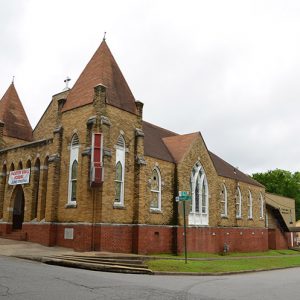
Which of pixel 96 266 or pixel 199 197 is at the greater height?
pixel 199 197

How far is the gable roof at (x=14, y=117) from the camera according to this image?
3077 centimetres

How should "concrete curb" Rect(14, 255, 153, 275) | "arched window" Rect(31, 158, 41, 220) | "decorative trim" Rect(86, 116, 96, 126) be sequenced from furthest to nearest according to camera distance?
"arched window" Rect(31, 158, 41, 220), "decorative trim" Rect(86, 116, 96, 126), "concrete curb" Rect(14, 255, 153, 275)

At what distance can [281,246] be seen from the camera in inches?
1796

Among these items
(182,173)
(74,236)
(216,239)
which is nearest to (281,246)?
(216,239)

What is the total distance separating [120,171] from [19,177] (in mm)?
7518

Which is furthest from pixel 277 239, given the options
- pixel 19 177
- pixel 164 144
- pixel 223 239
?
pixel 19 177

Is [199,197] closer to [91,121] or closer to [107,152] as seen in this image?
[107,152]

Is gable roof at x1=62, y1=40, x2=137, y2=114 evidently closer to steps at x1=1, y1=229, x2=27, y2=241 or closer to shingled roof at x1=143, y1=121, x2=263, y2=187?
shingled roof at x1=143, y1=121, x2=263, y2=187

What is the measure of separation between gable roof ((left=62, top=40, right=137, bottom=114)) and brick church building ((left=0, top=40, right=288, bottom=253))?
8 centimetres

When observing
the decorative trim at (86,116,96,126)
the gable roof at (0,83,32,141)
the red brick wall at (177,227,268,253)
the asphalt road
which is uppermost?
the gable roof at (0,83,32,141)

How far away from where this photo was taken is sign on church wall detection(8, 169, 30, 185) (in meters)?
25.8

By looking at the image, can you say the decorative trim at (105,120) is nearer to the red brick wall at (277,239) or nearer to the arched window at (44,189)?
the arched window at (44,189)

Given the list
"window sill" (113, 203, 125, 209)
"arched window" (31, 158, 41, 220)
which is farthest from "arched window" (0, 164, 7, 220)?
"window sill" (113, 203, 125, 209)

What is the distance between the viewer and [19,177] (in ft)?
86.3
